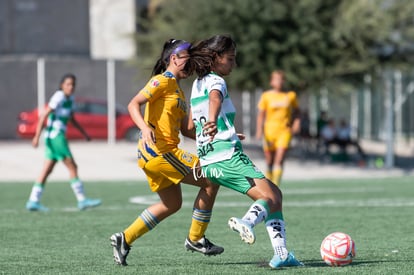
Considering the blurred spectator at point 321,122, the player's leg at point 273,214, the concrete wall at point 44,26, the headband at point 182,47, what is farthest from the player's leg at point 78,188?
the concrete wall at point 44,26

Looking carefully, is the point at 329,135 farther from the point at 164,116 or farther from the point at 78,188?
the point at 164,116

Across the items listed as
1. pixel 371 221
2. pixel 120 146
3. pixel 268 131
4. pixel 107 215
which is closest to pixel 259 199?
pixel 371 221

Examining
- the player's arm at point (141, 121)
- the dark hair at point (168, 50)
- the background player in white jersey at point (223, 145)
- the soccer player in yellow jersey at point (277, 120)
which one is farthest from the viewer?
the soccer player in yellow jersey at point (277, 120)

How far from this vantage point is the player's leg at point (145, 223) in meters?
8.48

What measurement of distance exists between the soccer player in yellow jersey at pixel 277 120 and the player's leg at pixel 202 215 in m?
8.57

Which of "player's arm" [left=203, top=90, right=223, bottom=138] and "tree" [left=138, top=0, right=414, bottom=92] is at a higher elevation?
"tree" [left=138, top=0, right=414, bottom=92]

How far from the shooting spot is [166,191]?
8.66 meters

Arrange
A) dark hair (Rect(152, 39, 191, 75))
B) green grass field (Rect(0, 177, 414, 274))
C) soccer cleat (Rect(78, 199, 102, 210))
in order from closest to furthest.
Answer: green grass field (Rect(0, 177, 414, 274)) → dark hair (Rect(152, 39, 191, 75)) → soccer cleat (Rect(78, 199, 102, 210))

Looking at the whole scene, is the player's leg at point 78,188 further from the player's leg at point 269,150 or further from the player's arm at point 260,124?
the player's leg at point 269,150

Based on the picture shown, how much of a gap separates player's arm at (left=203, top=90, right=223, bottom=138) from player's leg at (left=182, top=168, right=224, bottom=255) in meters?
1.00

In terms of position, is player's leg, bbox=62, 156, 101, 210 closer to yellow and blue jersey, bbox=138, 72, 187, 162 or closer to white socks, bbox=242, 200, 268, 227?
yellow and blue jersey, bbox=138, 72, 187, 162

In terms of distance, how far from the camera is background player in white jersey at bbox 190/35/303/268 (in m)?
7.86

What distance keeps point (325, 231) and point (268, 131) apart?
6.11m

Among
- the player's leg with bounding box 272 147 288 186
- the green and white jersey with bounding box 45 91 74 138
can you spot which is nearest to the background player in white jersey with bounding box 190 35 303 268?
the green and white jersey with bounding box 45 91 74 138
